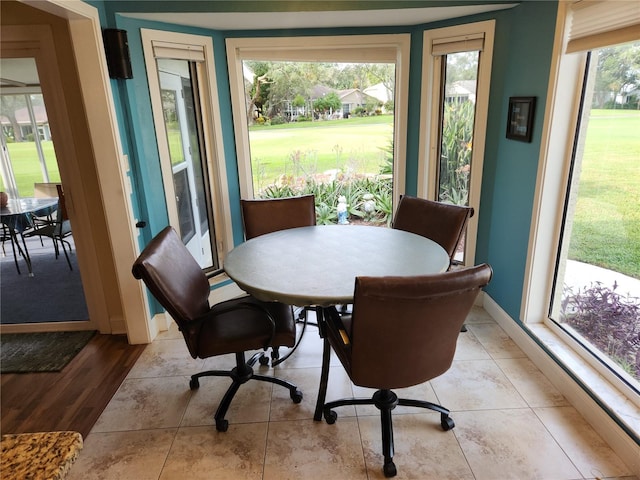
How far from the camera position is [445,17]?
111 inches

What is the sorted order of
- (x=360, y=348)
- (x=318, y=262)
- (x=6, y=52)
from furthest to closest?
(x=6, y=52) < (x=318, y=262) < (x=360, y=348)

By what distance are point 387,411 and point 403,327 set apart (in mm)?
601

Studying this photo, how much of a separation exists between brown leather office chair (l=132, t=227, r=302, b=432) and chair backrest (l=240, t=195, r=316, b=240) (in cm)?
80

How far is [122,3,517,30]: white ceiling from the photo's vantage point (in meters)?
2.53

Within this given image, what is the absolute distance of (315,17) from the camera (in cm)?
270

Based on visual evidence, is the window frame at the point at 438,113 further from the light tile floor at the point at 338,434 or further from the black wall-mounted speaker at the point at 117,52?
the black wall-mounted speaker at the point at 117,52

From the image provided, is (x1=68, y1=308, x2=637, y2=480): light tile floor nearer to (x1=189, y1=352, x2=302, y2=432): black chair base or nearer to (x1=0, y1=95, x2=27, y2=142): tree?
(x1=189, y1=352, x2=302, y2=432): black chair base

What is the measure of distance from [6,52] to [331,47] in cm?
215

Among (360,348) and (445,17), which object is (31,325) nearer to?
(360,348)

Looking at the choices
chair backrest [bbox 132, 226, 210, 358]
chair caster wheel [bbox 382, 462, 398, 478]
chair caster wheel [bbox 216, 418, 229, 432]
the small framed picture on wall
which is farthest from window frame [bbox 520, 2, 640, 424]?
chair backrest [bbox 132, 226, 210, 358]

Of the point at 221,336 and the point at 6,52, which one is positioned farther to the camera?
the point at 6,52

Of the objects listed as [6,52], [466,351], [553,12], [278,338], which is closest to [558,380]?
[466,351]

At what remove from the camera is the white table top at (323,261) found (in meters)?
1.84

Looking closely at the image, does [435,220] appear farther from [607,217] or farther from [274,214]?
[274,214]
